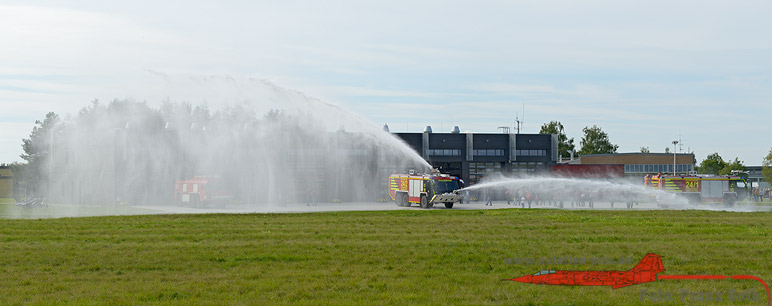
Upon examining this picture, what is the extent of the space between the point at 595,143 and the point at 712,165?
35.6 meters

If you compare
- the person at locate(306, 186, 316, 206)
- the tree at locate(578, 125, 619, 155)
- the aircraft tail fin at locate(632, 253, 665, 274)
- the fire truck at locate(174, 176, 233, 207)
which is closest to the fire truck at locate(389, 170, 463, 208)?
the person at locate(306, 186, 316, 206)

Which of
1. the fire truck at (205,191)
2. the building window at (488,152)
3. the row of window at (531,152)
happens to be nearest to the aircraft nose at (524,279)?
the fire truck at (205,191)

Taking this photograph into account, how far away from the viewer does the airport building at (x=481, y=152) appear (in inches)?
3172

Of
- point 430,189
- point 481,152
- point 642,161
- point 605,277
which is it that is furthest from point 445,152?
point 605,277

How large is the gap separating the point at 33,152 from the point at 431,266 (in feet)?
266

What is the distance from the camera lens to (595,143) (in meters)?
153

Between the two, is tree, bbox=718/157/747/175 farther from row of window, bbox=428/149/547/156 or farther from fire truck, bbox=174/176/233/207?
fire truck, bbox=174/176/233/207

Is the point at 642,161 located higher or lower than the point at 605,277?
higher

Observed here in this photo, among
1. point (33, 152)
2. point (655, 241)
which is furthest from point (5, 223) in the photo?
point (33, 152)

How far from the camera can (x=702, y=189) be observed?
58.9 metres

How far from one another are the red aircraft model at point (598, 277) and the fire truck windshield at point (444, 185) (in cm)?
3478

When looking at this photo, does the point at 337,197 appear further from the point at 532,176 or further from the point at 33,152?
the point at 33,152

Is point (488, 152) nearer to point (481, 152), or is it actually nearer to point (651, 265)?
point (481, 152)

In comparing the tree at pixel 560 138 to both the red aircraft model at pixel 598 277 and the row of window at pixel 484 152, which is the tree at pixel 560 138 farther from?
the red aircraft model at pixel 598 277
